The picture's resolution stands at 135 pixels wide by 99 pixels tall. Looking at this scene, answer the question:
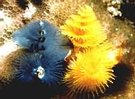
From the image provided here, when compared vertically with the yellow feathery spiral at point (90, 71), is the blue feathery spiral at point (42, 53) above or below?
above

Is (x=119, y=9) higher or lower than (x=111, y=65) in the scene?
higher

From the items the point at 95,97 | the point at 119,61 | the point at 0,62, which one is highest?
the point at 0,62

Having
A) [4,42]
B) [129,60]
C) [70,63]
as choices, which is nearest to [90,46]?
[70,63]

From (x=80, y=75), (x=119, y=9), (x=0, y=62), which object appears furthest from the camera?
(x=119, y=9)

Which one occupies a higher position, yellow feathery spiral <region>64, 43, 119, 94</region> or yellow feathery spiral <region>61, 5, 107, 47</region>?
yellow feathery spiral <region>61, 5, 107, 47</region>

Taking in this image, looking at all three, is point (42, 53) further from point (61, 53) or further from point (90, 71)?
point (90, 71)

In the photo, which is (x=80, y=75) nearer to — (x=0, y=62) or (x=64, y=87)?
(x=64, y=87)
